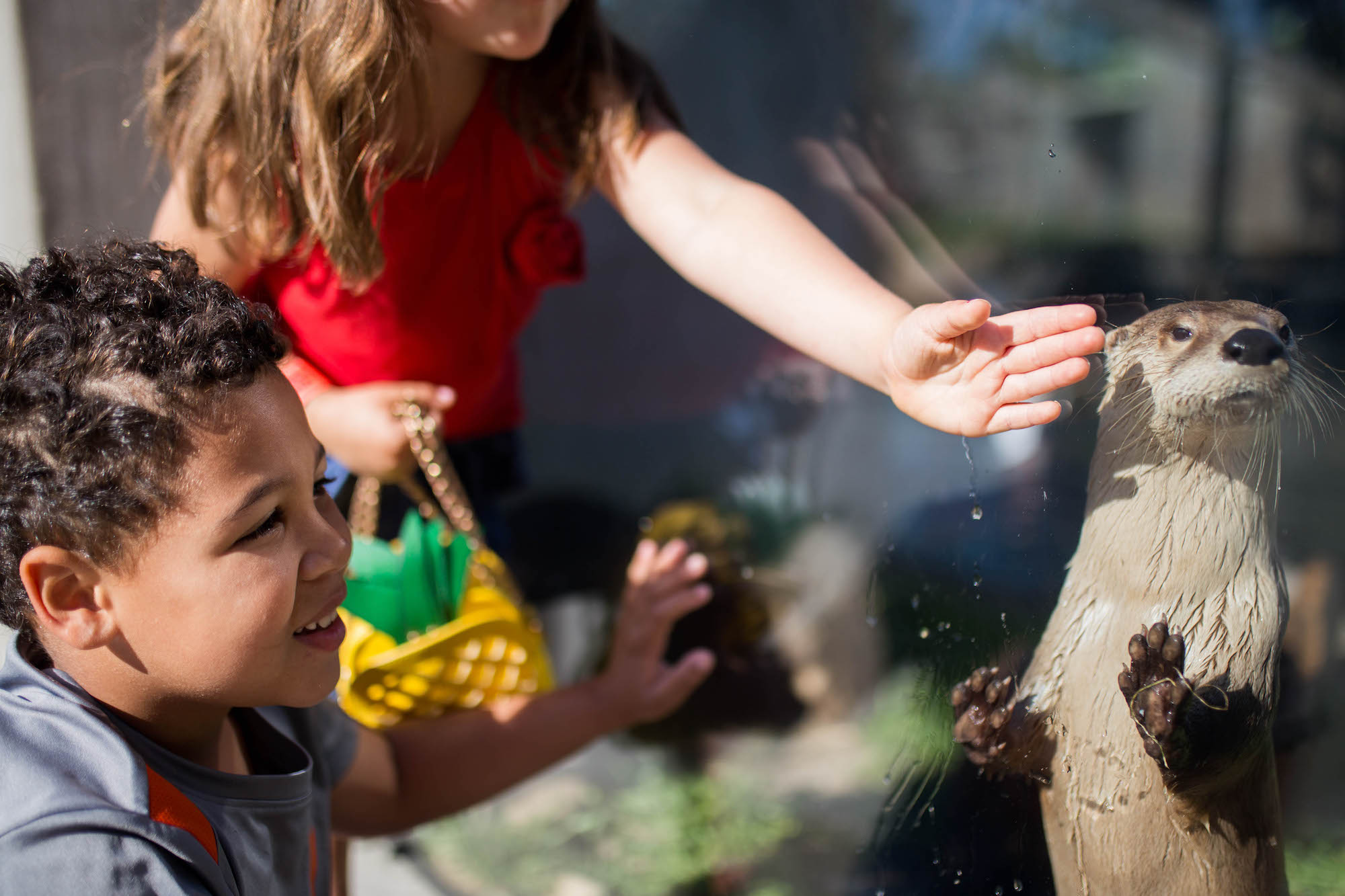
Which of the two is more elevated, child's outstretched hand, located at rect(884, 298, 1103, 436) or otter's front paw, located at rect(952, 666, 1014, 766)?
child's outstretched hand, located at rect(884, 298, 1103, 436)

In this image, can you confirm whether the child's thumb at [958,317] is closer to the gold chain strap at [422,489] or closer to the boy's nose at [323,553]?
the boy's nose at [323,553]

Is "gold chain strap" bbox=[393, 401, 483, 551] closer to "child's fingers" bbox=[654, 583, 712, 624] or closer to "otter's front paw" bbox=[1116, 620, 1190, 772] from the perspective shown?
"child's fingers" bbox=[654, 583, 712, 624]

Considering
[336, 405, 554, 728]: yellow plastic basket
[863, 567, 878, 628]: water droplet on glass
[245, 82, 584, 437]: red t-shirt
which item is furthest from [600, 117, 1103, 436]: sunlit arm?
[336, 405, 554, 728]: yellow plastic basket

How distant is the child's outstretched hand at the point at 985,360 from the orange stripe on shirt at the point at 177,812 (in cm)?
61

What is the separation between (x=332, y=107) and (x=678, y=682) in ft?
2.63

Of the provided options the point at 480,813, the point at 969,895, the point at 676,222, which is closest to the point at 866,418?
the point at 676,222

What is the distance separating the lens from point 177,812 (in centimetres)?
70

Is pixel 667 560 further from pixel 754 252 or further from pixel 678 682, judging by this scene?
pixel 754 252

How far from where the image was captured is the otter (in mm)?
597

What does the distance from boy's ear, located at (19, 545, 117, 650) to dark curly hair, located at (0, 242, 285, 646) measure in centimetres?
1

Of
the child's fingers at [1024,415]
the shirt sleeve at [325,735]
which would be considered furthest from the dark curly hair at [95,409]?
the child's fingers at [1024,415]

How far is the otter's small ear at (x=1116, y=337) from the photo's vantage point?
65cm

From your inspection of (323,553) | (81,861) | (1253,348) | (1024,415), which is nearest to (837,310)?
(1024,415)

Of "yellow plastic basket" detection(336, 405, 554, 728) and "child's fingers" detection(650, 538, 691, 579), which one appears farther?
"child's fingers" detection(650, 538, 691, 579)
